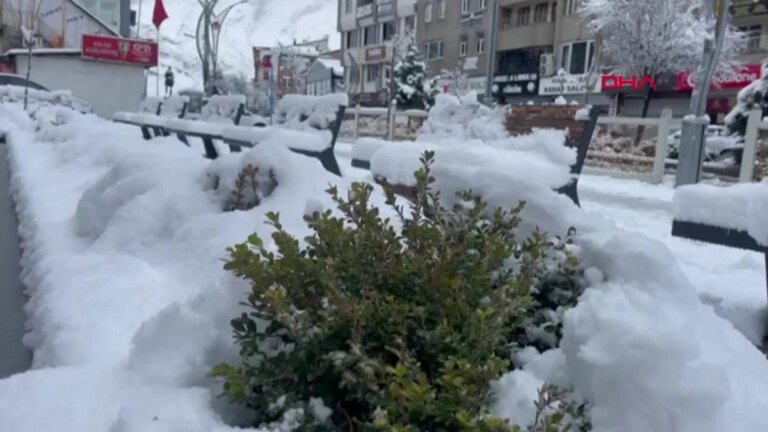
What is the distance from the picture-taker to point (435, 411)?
4.13 ft

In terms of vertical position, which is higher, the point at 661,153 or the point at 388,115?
the point at 388,115

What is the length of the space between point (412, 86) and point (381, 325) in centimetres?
3518

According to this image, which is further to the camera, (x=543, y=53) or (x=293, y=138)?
(x=543, y=53)

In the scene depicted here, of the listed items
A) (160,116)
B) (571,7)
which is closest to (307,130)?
(160,116)

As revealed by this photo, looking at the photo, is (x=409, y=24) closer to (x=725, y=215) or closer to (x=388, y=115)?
(x=388, y=115)

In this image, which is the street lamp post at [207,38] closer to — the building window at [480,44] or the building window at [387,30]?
the building window at [480,44]

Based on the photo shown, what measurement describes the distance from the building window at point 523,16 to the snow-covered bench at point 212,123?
99.6 feet

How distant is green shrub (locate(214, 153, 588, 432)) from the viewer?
51.0 inches

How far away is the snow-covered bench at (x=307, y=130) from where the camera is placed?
464 cm

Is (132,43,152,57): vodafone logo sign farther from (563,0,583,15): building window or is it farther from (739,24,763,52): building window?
(739,24,763,52): building window

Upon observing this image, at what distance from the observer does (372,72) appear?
5069cm

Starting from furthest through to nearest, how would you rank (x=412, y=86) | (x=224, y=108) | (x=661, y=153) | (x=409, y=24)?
(x=409, y=24)
(x=412, y=86)
(x=661, y=153)
(x=224, y=108)

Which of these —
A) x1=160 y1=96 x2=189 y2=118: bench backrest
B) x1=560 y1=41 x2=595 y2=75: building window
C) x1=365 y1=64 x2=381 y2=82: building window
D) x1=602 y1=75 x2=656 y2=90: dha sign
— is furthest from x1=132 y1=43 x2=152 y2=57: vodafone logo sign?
x1=160 y1=96 x2=189 y2=118: bench backrest

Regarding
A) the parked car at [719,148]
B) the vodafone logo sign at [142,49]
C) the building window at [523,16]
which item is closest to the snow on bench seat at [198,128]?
the parked car at [719,148]
